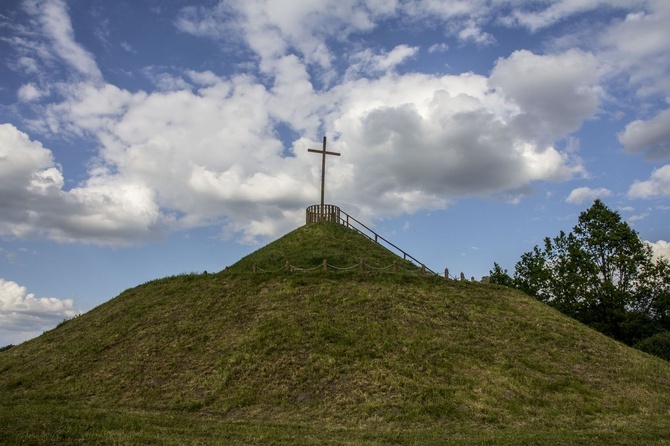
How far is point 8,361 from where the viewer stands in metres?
25.3

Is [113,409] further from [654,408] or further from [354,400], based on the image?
[654,408]

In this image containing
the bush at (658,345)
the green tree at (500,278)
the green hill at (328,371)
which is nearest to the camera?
the green hill at (328,371)

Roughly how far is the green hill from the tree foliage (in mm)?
15718

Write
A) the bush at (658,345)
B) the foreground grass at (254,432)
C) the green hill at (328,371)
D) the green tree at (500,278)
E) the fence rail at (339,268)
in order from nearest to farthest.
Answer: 1. the foreground grass at (254,432)
2. the green hill at (328,371)
3. the fence rail at (339,268)
4. the bush at (658,345)
5. the green tree at (500,278)

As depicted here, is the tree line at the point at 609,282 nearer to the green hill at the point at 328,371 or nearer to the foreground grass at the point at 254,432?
the green hill at the point at 328,371

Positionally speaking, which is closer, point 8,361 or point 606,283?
point 8,361

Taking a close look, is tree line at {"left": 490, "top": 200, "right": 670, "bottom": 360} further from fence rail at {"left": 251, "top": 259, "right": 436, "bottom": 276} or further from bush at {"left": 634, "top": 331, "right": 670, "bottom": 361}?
fence rail at {"left": 251, "top": 259, "right": 436, "bottom": 276}

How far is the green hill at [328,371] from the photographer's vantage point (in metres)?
13.9

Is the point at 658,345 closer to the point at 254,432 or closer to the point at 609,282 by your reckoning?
the point at 609,282

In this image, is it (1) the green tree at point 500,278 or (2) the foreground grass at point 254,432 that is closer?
(2) the foreground grass at point 254,432

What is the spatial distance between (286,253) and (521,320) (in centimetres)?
1743

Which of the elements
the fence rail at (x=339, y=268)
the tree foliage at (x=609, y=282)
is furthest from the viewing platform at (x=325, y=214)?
the tree foliage at (x=609, y=282)

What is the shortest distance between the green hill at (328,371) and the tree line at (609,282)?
1575 centimetres

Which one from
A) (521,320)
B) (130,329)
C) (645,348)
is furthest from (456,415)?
(645,348)
